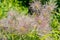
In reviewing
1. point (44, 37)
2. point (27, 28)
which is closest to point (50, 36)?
point (44, 37)

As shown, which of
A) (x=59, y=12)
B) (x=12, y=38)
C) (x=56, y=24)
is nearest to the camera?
(x=12, y=38)

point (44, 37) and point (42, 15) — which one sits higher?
point (42, 15)

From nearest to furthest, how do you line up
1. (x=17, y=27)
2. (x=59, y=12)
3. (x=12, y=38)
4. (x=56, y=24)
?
(x=17, y=27) < (x=12, y=38) < (x=56, y=24) < (x=59, y=12)

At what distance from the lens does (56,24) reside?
2.80m

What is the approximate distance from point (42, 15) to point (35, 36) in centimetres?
24

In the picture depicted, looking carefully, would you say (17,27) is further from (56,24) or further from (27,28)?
(56,24)

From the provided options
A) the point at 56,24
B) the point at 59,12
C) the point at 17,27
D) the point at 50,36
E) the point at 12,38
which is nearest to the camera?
the point at 17,27

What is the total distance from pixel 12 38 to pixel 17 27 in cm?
20

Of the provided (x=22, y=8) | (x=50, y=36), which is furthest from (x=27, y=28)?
(x=22, y=8)

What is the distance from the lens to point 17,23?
2.21 meters

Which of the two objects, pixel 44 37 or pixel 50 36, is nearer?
pixel 44 37

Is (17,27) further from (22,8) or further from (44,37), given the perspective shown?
(22,8)

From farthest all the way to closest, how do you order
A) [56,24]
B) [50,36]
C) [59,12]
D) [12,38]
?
[59,12] < [56,24] < [50,36] < [12,38]

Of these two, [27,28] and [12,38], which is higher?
[27,28]
